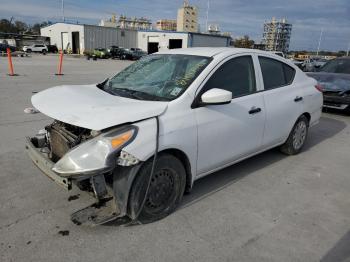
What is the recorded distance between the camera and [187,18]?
9338cm

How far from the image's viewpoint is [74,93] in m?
3.66

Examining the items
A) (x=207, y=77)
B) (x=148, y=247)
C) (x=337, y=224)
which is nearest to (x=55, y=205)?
(x=148, y=247)

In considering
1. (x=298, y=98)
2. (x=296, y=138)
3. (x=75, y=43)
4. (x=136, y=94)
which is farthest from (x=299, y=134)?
(x=75, y=43)

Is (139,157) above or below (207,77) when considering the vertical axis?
below

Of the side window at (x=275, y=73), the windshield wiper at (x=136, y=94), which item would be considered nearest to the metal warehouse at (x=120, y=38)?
the side window at (x=275, y=73)

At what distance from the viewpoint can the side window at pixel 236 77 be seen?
373cm

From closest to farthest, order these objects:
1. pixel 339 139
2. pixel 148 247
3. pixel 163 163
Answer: pixel 148 247
pixel 163 163
pixel 339 139

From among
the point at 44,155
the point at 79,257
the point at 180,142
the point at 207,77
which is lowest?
the point at 79,257

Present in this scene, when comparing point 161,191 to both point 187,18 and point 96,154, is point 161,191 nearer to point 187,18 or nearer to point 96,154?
point 96,154

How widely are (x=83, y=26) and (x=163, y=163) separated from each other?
5660cm

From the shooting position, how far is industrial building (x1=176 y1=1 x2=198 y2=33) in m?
91.7

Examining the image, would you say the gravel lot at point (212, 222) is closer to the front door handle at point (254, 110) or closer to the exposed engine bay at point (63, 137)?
the exposed engine bay at point (63, 137)

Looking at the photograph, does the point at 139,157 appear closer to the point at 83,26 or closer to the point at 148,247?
the point at 148,247

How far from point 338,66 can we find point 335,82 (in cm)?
175
